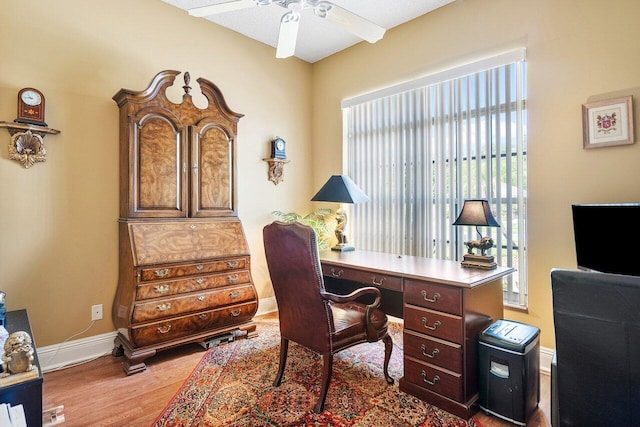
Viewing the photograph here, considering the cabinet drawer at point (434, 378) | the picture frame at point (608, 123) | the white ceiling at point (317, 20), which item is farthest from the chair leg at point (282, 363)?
the white ceiling at point (317, 20)

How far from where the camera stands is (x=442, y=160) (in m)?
3.15

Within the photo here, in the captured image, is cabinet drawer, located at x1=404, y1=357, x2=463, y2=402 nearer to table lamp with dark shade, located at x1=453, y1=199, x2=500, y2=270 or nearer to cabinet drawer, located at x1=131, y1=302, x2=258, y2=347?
table lamp with dark shade, located at x1=453, y1=199, x2=500, y2=270

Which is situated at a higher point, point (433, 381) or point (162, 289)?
point (162, 289)

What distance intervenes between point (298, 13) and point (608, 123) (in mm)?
2173

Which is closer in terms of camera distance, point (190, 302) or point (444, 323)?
point (444, 323)

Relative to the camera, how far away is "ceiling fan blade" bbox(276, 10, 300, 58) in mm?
2182

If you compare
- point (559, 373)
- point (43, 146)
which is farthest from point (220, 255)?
point (559, 373)

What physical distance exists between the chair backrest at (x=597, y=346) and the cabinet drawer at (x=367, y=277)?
3.35ft

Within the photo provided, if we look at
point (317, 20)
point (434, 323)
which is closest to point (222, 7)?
point (317, 20)

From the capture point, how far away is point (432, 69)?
126 inches

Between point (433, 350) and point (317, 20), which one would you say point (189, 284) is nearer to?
point (433, 350)

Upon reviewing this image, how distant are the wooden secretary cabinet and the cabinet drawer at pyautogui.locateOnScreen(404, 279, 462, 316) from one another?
1513mm

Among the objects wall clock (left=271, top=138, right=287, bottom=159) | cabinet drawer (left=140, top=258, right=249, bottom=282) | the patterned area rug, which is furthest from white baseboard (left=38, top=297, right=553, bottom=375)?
wall clock (left=271, top=138, right=287, bottom=159)

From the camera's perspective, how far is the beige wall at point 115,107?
232 cm
